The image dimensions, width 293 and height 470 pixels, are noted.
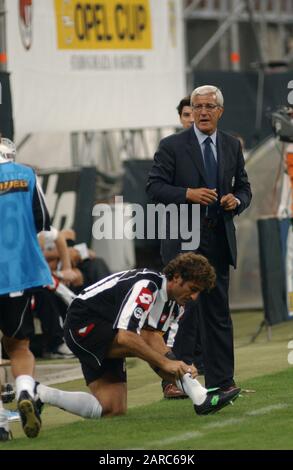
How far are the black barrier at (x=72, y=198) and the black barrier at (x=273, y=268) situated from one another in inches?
77.8

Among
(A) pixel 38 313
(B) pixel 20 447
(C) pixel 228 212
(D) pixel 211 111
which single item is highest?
(D) pixel 211 111

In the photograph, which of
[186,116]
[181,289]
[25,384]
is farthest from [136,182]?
[25,384]

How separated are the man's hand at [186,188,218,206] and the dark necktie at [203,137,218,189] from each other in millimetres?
261

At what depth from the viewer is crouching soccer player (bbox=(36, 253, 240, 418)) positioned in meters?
8.52

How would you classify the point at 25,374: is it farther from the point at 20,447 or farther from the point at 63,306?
the point at 63,306

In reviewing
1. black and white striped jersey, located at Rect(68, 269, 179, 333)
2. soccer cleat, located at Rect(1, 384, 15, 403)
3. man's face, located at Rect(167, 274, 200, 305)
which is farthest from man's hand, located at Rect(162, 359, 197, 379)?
soccer cleat, located at Rect(1, 384, 15, 403)

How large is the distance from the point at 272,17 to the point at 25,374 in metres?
18.5

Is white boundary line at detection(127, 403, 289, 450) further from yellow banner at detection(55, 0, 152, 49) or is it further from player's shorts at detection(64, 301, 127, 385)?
yellow banner at detection(55, 0, 152, 49)

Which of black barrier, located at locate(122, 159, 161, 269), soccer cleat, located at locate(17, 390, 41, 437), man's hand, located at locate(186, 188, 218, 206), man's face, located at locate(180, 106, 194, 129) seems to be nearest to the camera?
soccer cleat, located at locate(17, 390, 41, 437)

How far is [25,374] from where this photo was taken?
827 centimetres

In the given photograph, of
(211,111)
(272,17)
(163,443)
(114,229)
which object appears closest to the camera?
(163,443)

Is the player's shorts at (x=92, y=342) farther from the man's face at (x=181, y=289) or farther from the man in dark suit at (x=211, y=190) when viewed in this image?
the man in dark suit at (x=211, y=190)

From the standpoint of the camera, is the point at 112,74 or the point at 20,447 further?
the point at 112,74

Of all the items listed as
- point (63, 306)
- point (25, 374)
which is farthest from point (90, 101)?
point (25, 374)
